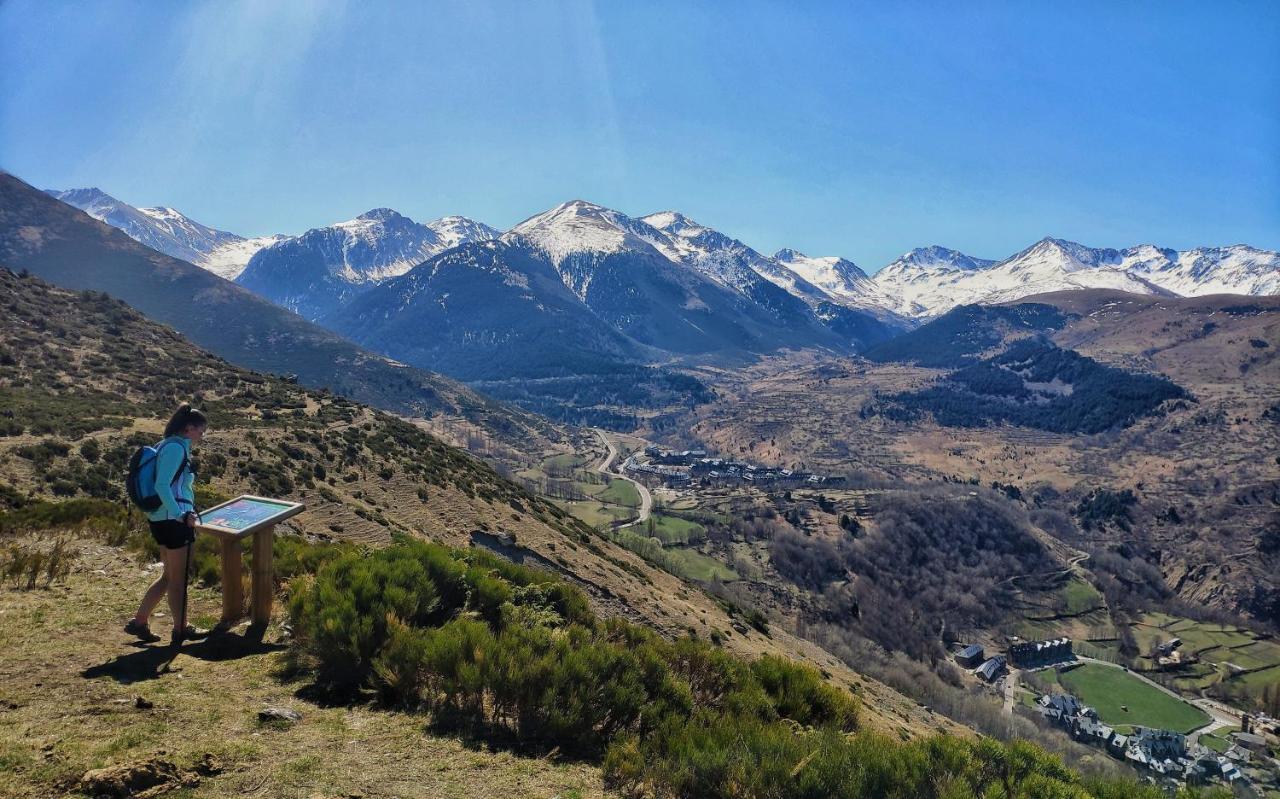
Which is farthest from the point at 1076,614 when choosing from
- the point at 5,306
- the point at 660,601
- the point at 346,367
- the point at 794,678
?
the point at 346,367

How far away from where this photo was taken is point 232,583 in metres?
9.07

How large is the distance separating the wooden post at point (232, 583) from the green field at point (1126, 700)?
251ft

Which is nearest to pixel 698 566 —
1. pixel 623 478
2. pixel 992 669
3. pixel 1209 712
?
pixel 992 669

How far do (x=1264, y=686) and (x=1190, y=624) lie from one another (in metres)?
20.7

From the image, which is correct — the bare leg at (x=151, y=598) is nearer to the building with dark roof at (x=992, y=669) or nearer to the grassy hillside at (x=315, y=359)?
the building with dark roof at (x=992, y=669)

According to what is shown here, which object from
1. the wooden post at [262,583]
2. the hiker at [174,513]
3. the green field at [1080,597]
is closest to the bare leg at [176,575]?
the hiker at [174,513]

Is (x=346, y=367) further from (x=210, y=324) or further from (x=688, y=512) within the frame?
(x=688, y=512)

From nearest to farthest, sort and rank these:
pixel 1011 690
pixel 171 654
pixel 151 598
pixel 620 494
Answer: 1. pixel 171 654
2. pixel 151 598
3. pixel 1011 690
4. pixel 620 494

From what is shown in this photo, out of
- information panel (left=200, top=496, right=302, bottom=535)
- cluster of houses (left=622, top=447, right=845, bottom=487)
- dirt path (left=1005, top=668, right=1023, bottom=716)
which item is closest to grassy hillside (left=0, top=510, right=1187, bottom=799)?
information panel (left=200, top=496, right=302, bottom=535)

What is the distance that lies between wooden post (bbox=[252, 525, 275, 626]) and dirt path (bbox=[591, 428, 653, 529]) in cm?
7726

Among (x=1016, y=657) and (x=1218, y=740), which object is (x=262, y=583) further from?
(x=1016, y=657)

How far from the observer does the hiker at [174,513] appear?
7.77m

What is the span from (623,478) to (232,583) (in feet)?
390

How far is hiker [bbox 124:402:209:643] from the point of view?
7.77 m
